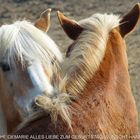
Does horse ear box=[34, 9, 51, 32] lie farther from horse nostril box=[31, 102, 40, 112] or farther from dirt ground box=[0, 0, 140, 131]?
dirt ground box=[0, 0, 140, 131]

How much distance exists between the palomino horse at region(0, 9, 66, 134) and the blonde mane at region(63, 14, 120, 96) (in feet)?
0.99

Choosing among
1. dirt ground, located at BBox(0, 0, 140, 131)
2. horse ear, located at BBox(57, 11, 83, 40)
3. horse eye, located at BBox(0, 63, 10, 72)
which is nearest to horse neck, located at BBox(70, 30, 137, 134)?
horse ear, located at BBox(57, 11, 83, 40)

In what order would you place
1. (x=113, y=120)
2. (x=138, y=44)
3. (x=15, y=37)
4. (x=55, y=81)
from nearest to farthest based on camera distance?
1. (x=113, y=120)
2. (x=55, y=81)
3. (x=15, y=37)
4. (x=138, y=44)

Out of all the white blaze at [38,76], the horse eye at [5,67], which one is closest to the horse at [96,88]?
the white blaze at [38,76]

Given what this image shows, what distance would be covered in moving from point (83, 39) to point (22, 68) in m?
0.52

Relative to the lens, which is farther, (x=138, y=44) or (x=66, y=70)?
(x=138, y=44)

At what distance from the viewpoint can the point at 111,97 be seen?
306 cm

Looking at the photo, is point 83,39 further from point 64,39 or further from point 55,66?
point 64,39

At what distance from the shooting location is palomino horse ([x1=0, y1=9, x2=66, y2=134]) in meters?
3.38

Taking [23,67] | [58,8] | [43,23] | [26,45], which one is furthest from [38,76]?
[58,8]

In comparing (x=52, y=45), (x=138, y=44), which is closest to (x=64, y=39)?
(x=138, y=44)

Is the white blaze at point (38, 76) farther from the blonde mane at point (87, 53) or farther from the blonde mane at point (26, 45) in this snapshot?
the blonde mane at point (87, 53)

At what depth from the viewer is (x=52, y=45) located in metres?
3.61

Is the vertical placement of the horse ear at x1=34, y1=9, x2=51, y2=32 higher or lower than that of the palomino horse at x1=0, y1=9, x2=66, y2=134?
higher
